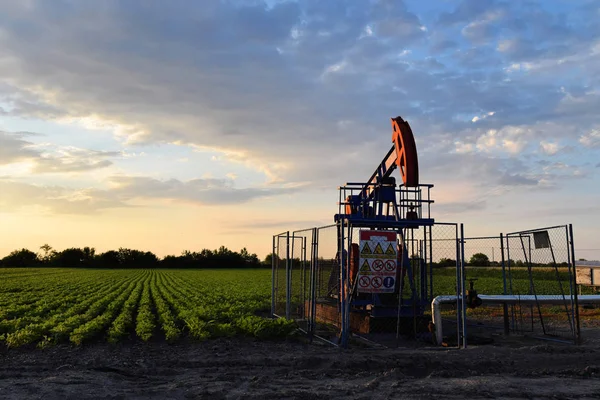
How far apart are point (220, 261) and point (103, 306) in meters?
98.7

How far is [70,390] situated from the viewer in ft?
23.2

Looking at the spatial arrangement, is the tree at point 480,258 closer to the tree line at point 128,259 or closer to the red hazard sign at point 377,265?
the red hazard sign at point 377,265

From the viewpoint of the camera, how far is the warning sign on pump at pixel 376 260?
38.8ft

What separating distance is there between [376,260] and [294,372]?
4176 mm

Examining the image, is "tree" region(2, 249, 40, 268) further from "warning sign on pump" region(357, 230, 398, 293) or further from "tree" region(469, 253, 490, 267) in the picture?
"warning sign on pump" region(357, 230, 398, 293)

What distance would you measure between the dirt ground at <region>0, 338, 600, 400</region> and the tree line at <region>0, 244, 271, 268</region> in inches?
4086

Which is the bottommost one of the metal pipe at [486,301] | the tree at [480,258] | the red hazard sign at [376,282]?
the metal pipe at [486,301]

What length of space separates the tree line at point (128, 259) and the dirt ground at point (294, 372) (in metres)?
104

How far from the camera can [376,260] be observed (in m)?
12.0

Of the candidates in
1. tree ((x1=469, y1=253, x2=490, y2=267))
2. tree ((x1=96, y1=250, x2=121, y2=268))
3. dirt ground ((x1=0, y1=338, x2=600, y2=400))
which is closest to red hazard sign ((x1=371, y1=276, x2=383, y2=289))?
dirt ground ((x1=0, y1=338, x2=600, y2=400))

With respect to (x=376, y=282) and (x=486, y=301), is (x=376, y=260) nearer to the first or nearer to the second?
(x=376, y=282)

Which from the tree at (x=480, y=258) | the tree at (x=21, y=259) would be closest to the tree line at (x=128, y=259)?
the tree at (x=21, y=259)

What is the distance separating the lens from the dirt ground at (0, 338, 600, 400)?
7117mm

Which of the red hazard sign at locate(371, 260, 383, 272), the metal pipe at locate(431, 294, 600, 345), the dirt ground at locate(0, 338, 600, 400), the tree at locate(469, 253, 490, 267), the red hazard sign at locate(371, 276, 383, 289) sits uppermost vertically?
the tree at locate(469, 253, 490, 267)
